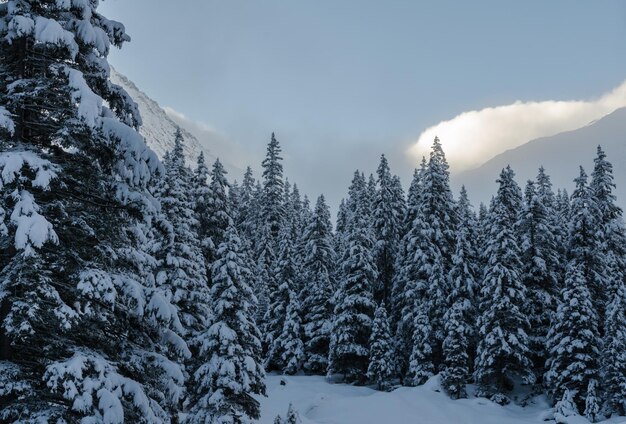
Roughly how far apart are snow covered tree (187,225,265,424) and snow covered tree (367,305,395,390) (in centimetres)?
2001

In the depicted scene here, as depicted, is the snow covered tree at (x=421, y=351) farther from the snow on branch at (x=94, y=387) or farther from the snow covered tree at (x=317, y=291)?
the snow on branch at (x=94, y=387)

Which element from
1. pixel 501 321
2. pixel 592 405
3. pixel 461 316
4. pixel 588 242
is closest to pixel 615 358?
pixel 592 405

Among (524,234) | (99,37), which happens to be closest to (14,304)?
(99,37)

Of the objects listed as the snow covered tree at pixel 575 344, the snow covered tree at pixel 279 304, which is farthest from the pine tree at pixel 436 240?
the snow covered tree at pixel 279 304

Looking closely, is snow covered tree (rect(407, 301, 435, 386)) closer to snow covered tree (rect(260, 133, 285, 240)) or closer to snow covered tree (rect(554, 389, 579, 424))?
snow covered tree (rect(554, 389, 579, 424))

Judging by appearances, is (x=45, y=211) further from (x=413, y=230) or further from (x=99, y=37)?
(x=413, y=230)

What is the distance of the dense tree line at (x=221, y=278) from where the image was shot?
8289 millimetres

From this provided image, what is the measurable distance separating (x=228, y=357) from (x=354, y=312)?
23.4 metres

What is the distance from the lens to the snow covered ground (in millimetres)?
30703

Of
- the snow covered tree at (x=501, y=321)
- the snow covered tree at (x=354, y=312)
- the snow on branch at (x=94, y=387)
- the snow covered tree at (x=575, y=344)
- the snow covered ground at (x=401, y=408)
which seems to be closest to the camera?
the snow on branch at (x=94, y=387)

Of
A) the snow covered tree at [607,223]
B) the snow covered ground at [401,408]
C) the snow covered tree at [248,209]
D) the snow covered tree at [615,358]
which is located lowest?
the snow covered ground at [401,408]

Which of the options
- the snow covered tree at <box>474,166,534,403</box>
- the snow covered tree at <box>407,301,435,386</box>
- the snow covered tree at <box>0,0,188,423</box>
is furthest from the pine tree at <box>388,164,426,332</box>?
the snow covered tree at <box>0,0,188,423</box>

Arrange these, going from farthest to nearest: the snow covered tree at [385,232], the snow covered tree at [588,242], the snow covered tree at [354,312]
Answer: the snow covered tree at [385,232], the snow covered tree at [354,312], the snow covered tree at [588,242]

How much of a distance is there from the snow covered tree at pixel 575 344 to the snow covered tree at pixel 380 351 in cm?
1173
